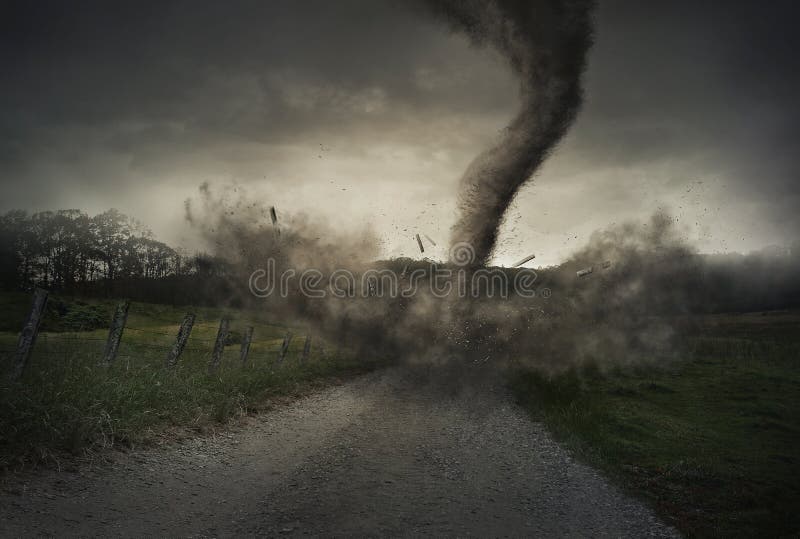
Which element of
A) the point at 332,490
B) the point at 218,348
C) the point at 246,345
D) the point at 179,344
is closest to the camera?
the point at 332,490

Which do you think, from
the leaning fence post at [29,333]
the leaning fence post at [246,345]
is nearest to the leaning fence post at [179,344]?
the leaning fence post at [246,345]

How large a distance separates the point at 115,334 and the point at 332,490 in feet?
25.8

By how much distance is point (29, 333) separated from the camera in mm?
8523

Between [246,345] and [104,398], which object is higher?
[246,345]

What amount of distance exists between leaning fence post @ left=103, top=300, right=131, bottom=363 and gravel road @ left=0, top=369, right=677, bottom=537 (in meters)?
3.90

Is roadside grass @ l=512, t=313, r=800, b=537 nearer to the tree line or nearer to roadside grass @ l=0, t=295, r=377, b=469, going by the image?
roadside grass @ l=0, t=295, r=377, b=469

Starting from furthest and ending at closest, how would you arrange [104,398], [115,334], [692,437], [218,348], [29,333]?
[218,348], [692,437], [115,334], [29,333], [104,398]

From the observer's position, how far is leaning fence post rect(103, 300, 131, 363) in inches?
434

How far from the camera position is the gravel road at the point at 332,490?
550cm

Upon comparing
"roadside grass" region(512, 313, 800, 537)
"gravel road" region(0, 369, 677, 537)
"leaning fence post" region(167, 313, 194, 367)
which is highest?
"leaning fence post" region(167, 313, 194, 367)

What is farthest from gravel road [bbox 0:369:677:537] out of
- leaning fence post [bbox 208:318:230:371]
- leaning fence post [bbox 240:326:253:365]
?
leaning fence post [bbox 240:326:253:365]

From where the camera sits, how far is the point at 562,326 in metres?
24.0

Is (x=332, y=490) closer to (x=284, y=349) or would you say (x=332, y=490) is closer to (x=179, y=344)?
(x=179, y=344)

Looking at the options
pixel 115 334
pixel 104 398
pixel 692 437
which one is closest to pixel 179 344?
pixel 115 334
